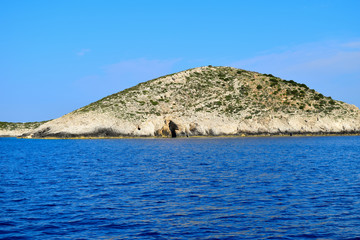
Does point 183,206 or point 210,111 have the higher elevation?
point 210,111

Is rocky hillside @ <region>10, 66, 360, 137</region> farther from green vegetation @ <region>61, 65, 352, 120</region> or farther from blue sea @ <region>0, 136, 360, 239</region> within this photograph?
blue sea @ <region>0, 136, 360, 239</region>

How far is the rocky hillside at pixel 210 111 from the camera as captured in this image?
121 m

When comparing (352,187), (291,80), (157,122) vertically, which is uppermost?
(291,80)

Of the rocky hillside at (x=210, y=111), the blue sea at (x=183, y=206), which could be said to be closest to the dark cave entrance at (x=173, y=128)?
the rocky hillside at (x=210, y=111)

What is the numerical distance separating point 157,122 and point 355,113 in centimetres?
6868

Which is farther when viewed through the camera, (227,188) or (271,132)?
(271,132)

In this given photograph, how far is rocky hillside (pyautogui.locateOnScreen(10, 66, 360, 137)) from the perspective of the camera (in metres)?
121

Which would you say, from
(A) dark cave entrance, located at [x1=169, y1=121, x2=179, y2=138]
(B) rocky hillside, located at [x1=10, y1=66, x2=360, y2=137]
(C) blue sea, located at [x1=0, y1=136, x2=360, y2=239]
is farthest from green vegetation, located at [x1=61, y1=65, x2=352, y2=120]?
(C) blue sea, located at [x1=0, y1=136, x2=360, y2=239]

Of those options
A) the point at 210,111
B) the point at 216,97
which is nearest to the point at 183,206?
the point at 210,111

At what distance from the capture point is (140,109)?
5251 inches

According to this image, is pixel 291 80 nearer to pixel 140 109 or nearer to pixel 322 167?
pixel 140 109

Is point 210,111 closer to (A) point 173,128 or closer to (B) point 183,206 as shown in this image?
(A) point 173,128

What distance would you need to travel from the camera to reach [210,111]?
129 m

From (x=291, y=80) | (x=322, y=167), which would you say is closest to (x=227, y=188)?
(x=322, y=167)
